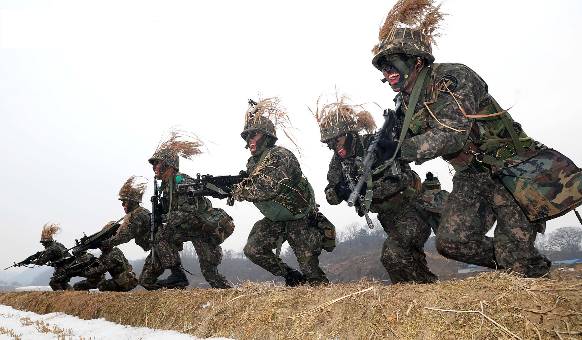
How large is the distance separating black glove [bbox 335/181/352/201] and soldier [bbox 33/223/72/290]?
971cm

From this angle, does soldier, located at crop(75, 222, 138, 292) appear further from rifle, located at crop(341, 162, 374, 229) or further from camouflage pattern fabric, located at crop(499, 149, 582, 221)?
camouflage pattern fabric, located at crop(499, 149, 582, 221)

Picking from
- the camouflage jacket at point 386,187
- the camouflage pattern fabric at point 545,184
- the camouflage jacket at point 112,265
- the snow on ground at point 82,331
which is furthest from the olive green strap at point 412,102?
the camouflage jacket at point 112,265

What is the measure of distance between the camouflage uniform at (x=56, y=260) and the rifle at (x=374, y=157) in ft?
34.7

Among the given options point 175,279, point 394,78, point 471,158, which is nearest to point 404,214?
point 471,158

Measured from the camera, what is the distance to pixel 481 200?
426 cm

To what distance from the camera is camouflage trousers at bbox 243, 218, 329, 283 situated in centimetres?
639

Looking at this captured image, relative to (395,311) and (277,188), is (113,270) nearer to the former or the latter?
(277,188)

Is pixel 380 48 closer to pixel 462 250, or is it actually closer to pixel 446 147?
pixel 446 147

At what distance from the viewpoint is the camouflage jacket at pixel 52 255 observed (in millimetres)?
12250

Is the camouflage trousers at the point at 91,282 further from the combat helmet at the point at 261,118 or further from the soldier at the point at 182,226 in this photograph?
the combat helmet at the point at 261,118

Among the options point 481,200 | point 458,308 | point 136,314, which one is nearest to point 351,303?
point 458,308

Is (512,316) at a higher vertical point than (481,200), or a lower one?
lower

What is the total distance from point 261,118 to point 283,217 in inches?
74.5

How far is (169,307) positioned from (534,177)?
4.12 m
